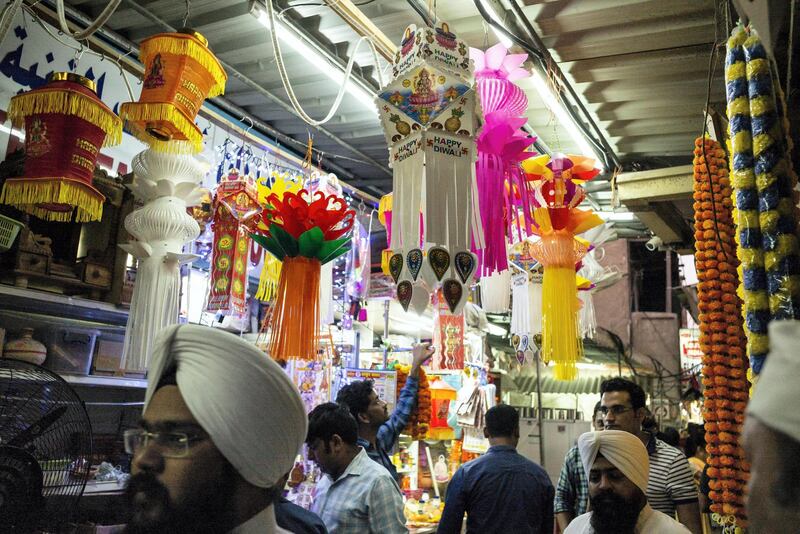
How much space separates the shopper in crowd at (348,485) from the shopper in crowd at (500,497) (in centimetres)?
66

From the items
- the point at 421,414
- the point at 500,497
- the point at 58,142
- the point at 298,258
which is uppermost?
the point at 58,142

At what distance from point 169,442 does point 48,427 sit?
57.1 inches

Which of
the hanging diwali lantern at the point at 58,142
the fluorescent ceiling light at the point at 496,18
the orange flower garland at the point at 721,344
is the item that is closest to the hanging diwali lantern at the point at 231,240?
the hanging diwali lantern at the point at 58,142

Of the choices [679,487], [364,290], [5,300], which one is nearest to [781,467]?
[679,487]

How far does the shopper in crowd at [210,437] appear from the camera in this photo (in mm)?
919

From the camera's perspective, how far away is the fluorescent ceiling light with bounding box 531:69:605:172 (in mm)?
4183

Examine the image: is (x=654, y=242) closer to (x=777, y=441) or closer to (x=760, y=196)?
(x=760, y=196)

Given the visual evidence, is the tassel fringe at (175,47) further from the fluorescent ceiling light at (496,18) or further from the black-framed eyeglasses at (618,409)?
the black-framed eyeglasses at (618,409)

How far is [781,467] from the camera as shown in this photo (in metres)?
0.75

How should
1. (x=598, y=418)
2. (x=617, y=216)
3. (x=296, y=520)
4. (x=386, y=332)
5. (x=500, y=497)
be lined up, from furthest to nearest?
1. (x=617, y=216)
2. (x=386, y=332)
3. (x=598, y=418)
4. (x=500, y=497)
5. (x=296, y=520)

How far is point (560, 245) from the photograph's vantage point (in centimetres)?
347

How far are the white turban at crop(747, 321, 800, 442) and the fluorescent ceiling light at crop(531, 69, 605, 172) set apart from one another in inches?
120

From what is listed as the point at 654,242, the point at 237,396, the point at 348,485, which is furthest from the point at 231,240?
the point at 654,242

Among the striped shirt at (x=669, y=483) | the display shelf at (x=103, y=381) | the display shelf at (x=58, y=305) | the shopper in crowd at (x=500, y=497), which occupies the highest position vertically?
Answer: the display shelf at (x=58, y=305)
